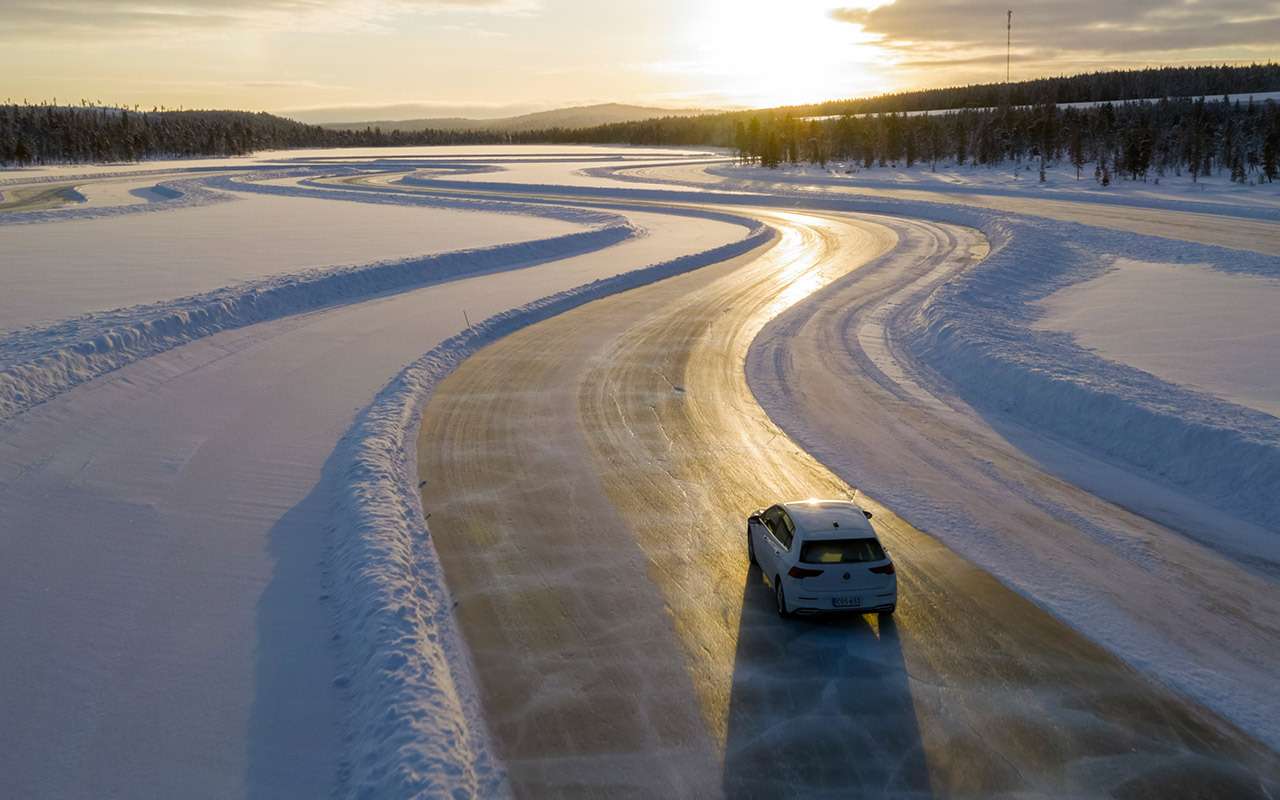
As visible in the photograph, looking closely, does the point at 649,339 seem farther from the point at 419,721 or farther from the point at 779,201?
Result: the point at 779,201

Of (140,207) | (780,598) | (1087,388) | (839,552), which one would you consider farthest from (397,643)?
(140,207)

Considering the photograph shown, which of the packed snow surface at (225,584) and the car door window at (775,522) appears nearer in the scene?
the packed snow surface at (225,584)

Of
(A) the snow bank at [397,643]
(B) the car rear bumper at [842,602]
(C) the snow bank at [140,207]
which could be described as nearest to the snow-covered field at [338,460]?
(A) the snow bank at [397,643]

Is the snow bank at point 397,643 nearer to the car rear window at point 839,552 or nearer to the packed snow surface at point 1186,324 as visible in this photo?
the car rear window at point 839,552

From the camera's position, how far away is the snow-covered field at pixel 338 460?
8.31m

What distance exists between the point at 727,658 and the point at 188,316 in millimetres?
19572

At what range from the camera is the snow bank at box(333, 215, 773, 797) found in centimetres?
755

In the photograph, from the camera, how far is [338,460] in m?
14.8

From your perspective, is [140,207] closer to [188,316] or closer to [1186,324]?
[188,316]

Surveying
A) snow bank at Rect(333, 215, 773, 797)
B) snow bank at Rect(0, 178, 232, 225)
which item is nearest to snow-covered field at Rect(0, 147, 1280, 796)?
snow bank at Rect(333, 215, 773, 797)

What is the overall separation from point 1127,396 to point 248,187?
82297 mm

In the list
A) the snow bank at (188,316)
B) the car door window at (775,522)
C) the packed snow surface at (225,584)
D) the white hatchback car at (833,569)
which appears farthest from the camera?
the snow bank at (188,316)

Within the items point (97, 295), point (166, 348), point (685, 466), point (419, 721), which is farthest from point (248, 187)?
point (419, 721)

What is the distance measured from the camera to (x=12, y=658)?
30.5 feet
